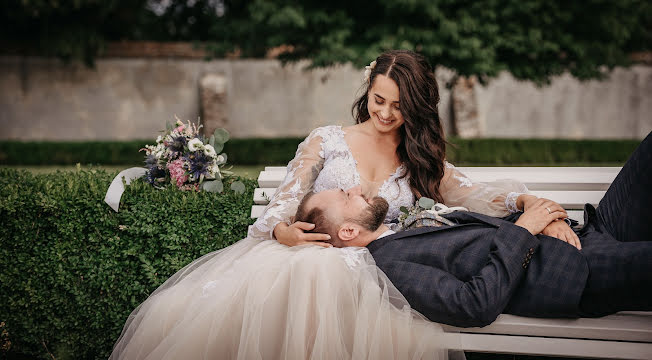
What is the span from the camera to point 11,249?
12.5 feet

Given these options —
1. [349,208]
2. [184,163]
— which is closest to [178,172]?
[184,163]

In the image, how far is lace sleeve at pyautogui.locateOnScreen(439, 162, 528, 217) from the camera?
3.50 meters

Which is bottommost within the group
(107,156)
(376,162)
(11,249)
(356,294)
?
(107,156)

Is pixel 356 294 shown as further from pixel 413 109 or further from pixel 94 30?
pixel 94 30

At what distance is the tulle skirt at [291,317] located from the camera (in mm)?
2541

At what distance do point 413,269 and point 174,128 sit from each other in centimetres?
210

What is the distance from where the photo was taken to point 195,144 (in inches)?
154

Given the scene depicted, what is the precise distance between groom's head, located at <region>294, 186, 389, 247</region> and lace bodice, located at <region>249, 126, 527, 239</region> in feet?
1.12

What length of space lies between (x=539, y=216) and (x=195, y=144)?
7.17 feet

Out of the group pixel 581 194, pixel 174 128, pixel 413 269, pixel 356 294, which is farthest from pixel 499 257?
pixel 174 128

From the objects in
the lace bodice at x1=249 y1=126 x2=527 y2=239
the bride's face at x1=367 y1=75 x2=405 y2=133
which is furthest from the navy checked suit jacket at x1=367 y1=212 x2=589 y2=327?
the bride's face at x1=367 y1=75 x2=405 y2=133

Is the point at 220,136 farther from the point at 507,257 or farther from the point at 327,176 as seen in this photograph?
the point at 507,257

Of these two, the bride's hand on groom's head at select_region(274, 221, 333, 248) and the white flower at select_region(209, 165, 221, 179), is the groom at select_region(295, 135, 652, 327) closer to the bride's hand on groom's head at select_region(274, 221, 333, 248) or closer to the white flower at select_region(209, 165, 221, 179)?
the bride's hand on groom's head at select_region(274, 221, 333, 248)

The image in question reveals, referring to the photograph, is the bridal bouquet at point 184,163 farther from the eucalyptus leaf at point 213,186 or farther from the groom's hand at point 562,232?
the groom's hand at point 562,232
